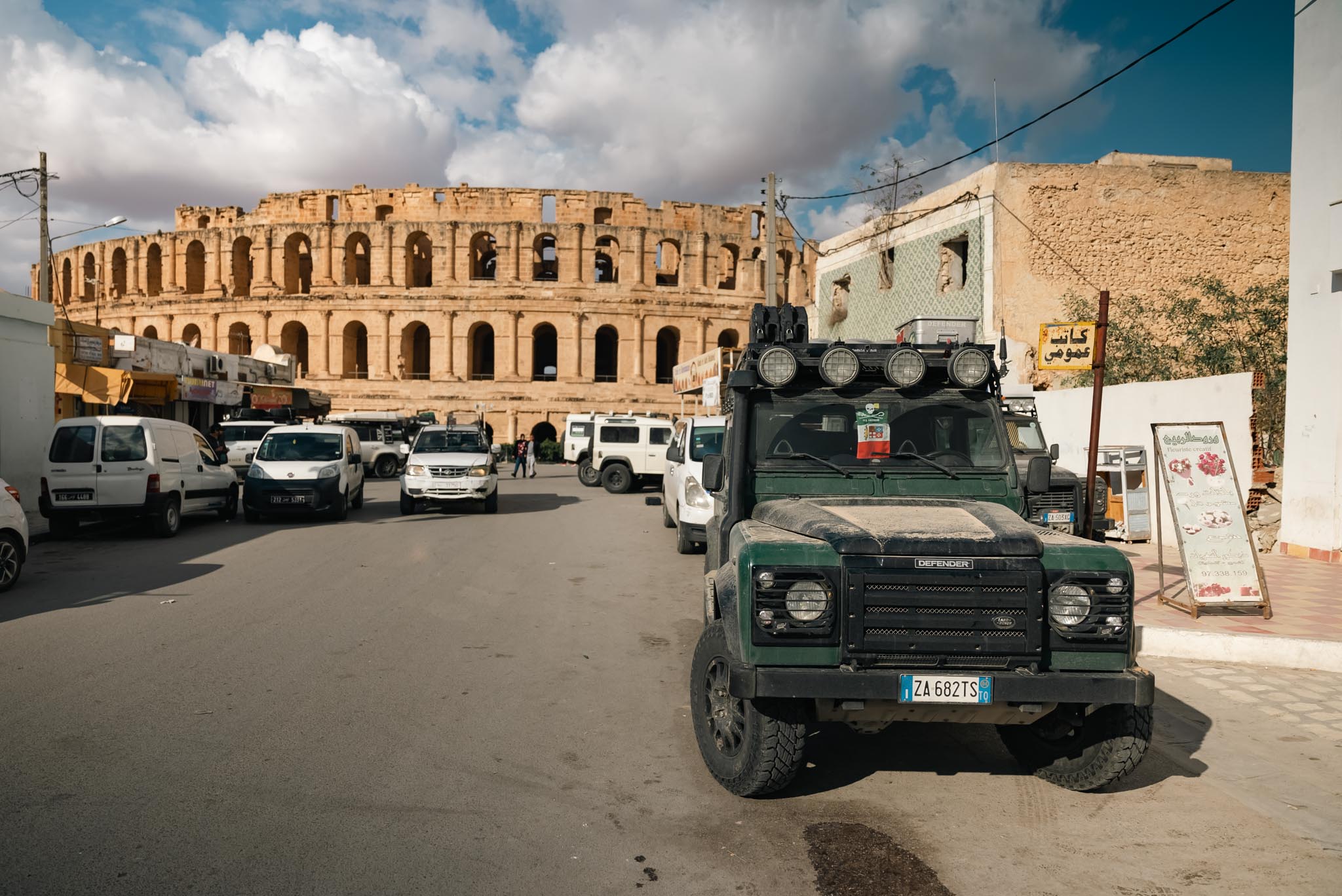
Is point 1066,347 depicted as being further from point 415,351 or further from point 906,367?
point 415,351

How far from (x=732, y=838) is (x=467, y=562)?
326 inches

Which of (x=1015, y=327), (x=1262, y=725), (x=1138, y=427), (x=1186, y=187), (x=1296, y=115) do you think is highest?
(x=1186, y=187)

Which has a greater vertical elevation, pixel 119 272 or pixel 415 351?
pixel 119 272

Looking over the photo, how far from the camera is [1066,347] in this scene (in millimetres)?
16422

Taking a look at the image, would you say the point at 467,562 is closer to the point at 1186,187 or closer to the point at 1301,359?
the point at 1301,359

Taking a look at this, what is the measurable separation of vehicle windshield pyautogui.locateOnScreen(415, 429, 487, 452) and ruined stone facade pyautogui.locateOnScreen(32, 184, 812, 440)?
33452 millimetres

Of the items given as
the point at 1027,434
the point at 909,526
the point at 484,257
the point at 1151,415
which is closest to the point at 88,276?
the point at 484,257

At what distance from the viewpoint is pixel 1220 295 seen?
20359 millimetres

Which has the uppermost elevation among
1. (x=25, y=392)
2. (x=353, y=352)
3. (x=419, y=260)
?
(x=419, y=260)

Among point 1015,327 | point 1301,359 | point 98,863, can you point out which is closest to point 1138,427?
point 1301,359

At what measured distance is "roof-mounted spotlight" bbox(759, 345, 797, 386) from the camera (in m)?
5.07

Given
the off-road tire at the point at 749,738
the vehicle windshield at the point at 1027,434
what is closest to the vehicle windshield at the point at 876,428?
the off-road tire at the point at 749,738

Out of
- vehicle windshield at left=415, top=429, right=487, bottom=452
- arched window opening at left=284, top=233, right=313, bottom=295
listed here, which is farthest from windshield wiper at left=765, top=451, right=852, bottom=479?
arched window opening at left=284, top=233, right=313, bottom=295

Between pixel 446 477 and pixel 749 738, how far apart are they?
1399 cm
